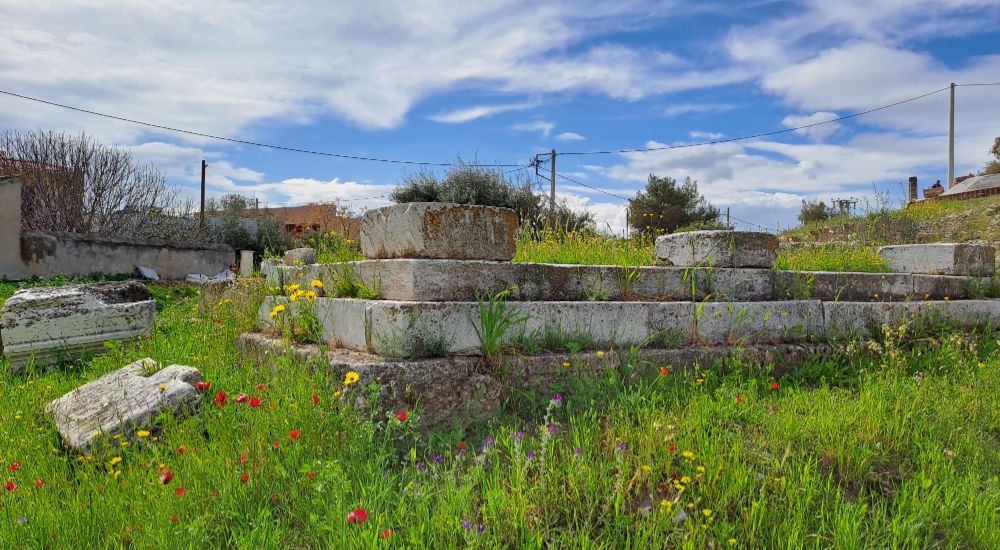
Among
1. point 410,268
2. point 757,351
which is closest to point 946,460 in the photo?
point 757,351

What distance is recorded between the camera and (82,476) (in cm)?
321

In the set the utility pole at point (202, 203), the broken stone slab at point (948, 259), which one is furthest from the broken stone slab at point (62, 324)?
the utility pole at point (202, 203)

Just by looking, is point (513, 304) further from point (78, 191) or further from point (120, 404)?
point (78, 191)

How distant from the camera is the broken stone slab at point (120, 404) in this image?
347 centimetres

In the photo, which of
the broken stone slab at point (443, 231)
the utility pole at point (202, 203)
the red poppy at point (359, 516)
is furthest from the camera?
the utility pole at point (202, 203)

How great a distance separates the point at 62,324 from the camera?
228 inches

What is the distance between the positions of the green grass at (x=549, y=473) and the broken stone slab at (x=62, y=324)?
1.82 m

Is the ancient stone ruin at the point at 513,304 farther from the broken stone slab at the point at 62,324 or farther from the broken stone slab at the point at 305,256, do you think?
the broken stone slab at the point at 305,256

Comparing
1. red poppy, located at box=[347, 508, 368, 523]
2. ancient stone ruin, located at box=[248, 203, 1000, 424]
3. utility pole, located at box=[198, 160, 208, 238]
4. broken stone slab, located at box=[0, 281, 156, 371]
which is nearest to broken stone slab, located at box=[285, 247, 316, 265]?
broken stone slab, located at box=[0, 281, 156, 371]

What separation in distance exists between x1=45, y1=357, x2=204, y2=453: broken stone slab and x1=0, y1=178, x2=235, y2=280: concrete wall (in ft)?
34.0

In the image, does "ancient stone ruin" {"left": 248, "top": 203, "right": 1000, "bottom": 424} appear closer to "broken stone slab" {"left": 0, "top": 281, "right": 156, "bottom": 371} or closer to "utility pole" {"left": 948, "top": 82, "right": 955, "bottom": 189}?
"broken stone slab" {"left": 0, "top": 281, "right": 156, "bottom": 371}

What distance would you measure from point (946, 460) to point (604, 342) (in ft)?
Answer: 6.67

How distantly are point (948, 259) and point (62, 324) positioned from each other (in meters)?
9.13

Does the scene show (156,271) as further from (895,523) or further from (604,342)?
(895,523)
